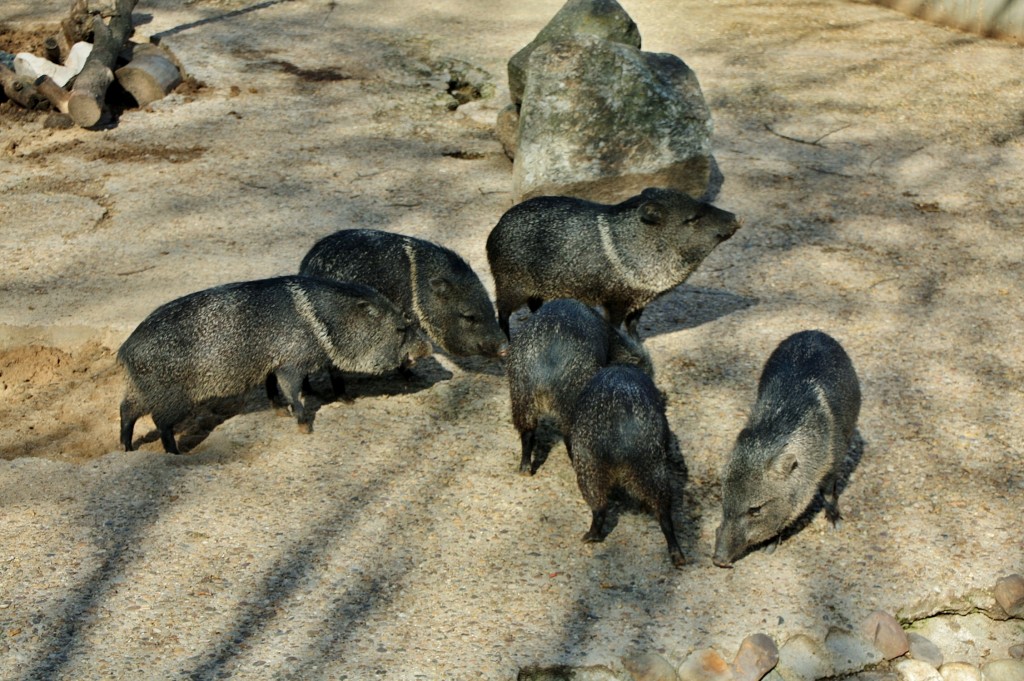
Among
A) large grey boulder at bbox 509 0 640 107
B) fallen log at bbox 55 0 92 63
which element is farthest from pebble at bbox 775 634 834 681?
fallen log at bbox 55 0 92 63

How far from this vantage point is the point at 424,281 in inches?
225

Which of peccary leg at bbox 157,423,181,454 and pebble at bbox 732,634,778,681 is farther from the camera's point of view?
peccary leg at bbox 157,423,181,454

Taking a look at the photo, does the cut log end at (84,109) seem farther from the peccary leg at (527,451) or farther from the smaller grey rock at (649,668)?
the smaller grey rock at (649,668)

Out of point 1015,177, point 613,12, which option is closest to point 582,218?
point 613,12

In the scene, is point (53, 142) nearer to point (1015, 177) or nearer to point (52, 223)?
point (52, 223)

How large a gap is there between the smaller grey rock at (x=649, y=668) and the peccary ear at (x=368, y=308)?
2144mm

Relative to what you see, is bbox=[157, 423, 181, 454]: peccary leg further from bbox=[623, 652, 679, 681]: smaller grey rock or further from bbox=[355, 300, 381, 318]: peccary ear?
bbox=[623, 652, 679, 681]: smaller grey rock

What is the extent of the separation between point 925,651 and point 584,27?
A: 5700mm

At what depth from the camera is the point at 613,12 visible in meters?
8.60

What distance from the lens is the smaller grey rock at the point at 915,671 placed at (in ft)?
13.4

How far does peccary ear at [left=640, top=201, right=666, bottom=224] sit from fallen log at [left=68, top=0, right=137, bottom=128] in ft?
16.8

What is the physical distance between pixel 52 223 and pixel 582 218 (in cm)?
368

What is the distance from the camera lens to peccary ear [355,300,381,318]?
5.34 metres

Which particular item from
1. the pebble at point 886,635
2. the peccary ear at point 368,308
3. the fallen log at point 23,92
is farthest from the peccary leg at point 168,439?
the fallen log at point 23,92
